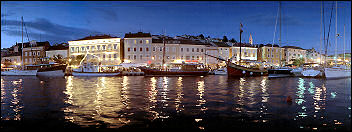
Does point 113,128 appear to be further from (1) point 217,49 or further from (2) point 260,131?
(1) point 217,49

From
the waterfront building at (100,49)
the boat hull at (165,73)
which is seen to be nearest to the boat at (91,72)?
the boat hull at (165,73)

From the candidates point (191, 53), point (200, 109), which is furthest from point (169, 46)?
point (200, 109)

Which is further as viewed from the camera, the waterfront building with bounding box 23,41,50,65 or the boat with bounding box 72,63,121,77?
the waterfront building with bounding box 23,41,50,65

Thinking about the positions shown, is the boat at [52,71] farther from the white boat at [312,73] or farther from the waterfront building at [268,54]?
the waterfront building at [268,54]

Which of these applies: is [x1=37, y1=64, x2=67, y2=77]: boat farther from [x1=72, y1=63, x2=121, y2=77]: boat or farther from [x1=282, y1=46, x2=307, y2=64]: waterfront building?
[x1=282, y1=46, x2=307, y2=64]: waterfront building

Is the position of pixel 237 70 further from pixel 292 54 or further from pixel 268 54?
pixel 292 54

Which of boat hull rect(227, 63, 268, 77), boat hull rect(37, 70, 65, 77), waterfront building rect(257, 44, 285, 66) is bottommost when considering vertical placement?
boat hull rect(37, 70, 65, 77)

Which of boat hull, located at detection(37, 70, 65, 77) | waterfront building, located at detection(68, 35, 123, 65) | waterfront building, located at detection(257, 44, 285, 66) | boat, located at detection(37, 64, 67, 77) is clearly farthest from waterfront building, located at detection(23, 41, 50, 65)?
waterfront building, located at detection(257, 44, 285, 66)

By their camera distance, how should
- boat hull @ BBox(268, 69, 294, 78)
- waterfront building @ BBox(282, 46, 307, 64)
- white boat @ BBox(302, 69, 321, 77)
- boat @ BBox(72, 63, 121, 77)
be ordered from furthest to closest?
1. waterfront building @ BBox(282, 46, 307, 64)
2. boat @ BBox(72, 63, 121, 77)
3. boat hull @ BBox(268, 69, 294, 78)
4. white boat @ BBox(302, 69, 321, 77)

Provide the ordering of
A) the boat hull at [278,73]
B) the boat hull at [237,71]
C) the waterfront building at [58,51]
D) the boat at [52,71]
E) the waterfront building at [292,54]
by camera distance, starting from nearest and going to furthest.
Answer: the boat hull at [278,73]
the boat hull at [237,71]
the boat at [52,71]
the waterfront building at [58,51]
the waterfront building at [292,54]

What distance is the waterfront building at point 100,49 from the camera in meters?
64.5

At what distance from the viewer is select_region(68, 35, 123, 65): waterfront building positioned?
6450 cm

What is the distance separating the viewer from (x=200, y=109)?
36.1 feet

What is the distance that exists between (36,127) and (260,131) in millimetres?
7012
